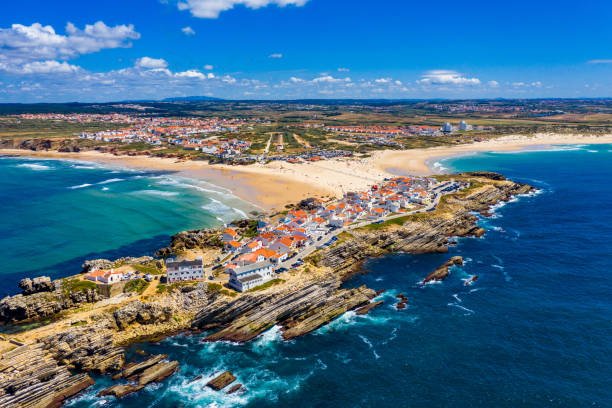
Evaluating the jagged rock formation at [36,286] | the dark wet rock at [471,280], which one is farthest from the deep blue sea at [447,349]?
the jagged rock formation at [36,286]

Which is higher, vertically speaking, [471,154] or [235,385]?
[471,154]

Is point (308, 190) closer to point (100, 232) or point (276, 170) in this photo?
point (276, 170)

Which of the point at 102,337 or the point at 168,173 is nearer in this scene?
the point at 102,337

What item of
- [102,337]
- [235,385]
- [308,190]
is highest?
[308,190]

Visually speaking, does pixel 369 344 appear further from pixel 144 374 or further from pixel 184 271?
pixel 184 271

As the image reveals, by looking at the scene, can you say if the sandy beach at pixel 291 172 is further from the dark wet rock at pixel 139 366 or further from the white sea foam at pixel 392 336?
the dark wet rock at pixel 139 366

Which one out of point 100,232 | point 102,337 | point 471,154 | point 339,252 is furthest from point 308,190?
point 471,154

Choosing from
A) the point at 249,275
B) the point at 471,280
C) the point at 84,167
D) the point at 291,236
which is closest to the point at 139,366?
the point at 249,275
